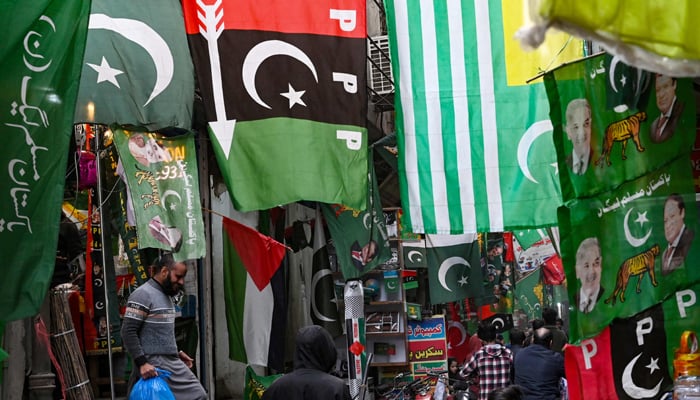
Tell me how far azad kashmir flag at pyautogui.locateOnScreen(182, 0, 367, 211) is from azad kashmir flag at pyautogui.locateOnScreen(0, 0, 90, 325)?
329 cm

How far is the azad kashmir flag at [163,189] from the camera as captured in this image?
954 centimetres

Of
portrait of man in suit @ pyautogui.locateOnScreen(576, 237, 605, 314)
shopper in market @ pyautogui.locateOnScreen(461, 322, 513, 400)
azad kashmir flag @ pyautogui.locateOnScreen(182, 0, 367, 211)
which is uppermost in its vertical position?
azad kashmir flag @ pyautogui.locateOnScreen(182, 0, 367, 211)

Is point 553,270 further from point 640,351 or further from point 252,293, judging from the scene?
point 640,351

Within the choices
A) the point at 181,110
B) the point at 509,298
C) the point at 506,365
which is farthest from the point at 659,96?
the point at 509,298

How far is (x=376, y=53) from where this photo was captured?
660 inches

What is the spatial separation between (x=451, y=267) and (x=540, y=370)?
457 centimetres

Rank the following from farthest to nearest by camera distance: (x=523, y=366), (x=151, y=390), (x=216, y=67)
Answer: (x=523, y=366)
(x=216, y=67)
(x=151, y=390)

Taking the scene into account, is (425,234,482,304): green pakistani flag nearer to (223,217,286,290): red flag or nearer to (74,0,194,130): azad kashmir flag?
(223,217,286,290): red flag

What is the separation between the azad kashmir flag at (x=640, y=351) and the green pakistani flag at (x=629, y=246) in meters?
0.09

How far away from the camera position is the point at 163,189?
985cm

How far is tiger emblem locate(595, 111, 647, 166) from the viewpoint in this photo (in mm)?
6656

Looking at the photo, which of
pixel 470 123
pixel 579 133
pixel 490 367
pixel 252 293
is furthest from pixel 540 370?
pixel 579 133

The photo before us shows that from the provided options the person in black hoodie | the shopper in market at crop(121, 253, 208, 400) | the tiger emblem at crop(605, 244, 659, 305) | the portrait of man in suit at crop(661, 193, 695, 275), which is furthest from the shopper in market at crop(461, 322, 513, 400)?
the person in black hoodie

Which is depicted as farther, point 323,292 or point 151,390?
point 323,292
